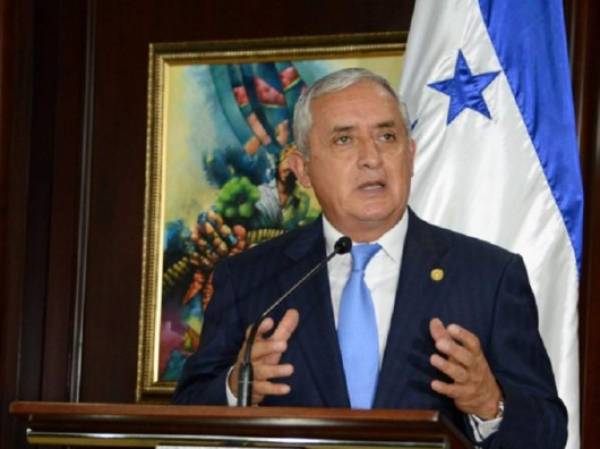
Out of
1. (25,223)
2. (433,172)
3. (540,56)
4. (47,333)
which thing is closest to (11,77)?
(25,223)

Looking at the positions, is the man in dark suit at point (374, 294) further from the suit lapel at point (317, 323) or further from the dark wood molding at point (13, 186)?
the dark wood molding at point (13, 186)

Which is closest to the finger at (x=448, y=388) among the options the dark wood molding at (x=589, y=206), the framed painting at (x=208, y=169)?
the dark wood molding at (x=589, y=206)

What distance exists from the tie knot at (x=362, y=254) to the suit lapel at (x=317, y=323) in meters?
0.08

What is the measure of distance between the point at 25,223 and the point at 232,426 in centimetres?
215

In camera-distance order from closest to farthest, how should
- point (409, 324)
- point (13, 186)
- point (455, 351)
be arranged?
1. point (455, 351)
2. point (409, 324)
3. point (13, 186)

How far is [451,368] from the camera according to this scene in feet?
9.16

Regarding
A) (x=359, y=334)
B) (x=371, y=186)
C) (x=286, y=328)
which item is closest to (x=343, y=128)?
(x=371, y=186)

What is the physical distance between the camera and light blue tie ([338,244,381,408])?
3.34 m

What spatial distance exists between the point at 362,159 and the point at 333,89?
0.22 m

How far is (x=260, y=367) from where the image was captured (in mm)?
2873

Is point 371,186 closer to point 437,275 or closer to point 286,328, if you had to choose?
point 437,275

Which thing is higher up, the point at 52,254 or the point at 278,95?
the point at 278,95

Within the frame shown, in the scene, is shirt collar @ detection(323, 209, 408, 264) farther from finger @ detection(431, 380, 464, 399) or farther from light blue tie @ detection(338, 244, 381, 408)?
finger @ detection(431, 380, 464, 399)

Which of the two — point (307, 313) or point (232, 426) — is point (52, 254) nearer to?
point (307, 313)
